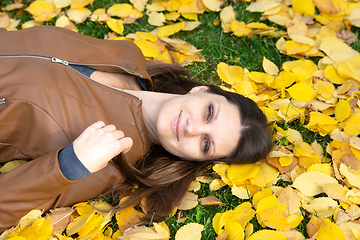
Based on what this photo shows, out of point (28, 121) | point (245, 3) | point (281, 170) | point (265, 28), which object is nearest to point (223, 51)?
point (265, 28)

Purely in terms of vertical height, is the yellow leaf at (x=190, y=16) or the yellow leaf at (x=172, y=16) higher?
the yellow leaf at (x=172, y=16)

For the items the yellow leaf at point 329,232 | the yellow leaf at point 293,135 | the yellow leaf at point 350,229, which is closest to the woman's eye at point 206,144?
the yellow leaf at point 293,135

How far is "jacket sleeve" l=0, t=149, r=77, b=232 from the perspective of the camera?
1704 mm

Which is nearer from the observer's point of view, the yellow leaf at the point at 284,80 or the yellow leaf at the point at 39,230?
the yellow leaf at the point at 39,230

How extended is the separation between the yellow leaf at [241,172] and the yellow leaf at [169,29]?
5.07 ft

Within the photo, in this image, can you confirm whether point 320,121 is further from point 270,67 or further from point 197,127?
point 197,127

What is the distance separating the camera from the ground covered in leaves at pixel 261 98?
6.44ft

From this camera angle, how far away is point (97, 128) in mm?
1852

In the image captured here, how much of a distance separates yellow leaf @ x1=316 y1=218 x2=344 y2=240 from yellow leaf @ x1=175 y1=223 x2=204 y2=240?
28.0 inches

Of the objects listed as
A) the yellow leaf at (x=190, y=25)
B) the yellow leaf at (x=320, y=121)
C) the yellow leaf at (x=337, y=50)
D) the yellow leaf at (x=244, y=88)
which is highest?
the yellow leaf at (x=190, y=25)

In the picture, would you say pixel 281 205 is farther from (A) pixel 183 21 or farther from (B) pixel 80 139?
(A) pixel 183 21

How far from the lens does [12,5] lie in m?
3.33

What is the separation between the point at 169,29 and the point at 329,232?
2.28 meters

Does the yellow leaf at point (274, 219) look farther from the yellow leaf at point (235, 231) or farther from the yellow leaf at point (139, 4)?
the yellow leaf at point (139, 4)
